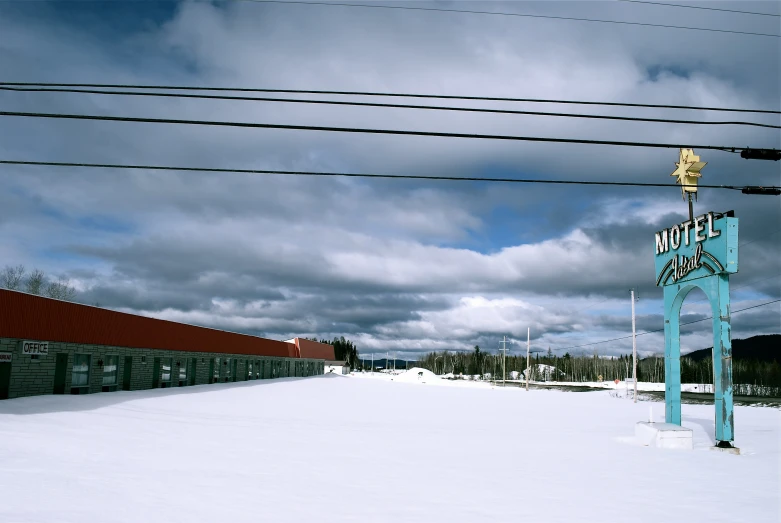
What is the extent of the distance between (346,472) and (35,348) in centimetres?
2123

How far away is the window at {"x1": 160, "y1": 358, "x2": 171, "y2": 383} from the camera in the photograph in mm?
43469

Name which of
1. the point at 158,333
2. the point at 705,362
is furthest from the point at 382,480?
the point at 705,362

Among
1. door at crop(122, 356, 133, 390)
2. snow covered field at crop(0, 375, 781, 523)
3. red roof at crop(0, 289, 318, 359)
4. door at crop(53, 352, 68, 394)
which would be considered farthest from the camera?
door at crop(122, 356, 133, 390)

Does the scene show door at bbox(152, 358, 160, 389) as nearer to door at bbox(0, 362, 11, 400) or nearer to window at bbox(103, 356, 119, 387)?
window at bbox(103, 356, 119, 387)

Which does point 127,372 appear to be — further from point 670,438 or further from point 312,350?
point 312,350

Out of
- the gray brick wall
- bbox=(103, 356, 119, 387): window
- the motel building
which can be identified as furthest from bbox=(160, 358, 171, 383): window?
bbox=(103, 356, 119, 387): window

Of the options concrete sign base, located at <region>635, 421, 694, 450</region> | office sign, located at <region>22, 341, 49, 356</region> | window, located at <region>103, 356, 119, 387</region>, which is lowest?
concrete sign base, located at <region>635, 421, 694, 450</region>

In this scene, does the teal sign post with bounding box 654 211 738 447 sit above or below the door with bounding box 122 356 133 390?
above

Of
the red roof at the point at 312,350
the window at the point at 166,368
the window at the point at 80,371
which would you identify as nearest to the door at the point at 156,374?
the window at the point at 166,368

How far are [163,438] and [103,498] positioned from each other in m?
8.11

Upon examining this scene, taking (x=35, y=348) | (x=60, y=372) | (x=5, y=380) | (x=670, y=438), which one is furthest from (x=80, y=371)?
(x=670, y=438)

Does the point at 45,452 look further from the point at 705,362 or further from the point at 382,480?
the point at 705,362

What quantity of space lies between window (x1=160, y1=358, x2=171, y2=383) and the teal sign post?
3455 centimetres

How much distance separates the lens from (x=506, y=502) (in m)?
11.7
